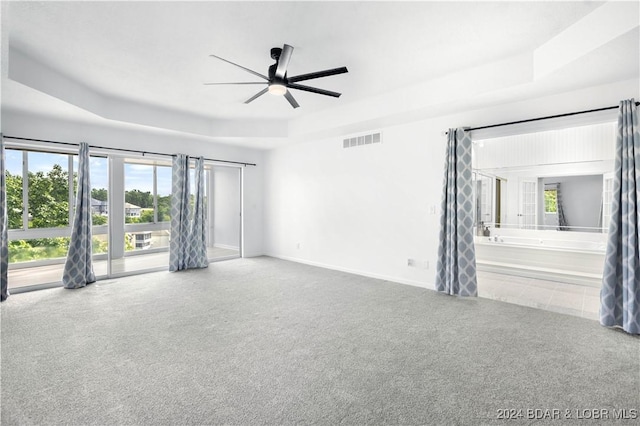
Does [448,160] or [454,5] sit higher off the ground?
[454,5]

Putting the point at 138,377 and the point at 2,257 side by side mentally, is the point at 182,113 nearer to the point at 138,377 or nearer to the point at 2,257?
the point at 2,257

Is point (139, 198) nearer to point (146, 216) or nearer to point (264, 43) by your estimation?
point (146, 216)

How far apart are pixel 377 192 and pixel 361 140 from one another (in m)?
0.95

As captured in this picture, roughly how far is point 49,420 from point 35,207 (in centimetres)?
535

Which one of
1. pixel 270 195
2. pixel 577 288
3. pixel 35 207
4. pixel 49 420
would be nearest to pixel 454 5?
pixel 49 420

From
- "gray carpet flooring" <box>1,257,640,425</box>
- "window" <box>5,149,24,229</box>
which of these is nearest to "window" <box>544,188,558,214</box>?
"gray carpet flooring" <box>1,257,640,425</box>

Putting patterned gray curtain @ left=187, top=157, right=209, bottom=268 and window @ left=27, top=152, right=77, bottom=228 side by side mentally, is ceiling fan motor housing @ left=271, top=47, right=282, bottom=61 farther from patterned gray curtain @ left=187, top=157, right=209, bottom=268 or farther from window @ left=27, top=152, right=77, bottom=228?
window @ left=27, top=152, right=77, bottom=228

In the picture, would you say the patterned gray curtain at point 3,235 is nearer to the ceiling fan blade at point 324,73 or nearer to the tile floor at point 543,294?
the ceiling fan blade at point 324,73

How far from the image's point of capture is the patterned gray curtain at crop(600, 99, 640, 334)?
2910mm

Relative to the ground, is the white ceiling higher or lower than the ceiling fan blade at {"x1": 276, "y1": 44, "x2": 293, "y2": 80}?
higher

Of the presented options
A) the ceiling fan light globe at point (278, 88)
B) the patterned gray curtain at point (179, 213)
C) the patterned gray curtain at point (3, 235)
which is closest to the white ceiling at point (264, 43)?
the ceiling fan light globe at point (278, 88)

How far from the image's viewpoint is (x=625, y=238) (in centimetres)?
299

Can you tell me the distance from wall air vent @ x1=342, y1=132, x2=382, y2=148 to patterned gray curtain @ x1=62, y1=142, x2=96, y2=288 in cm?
410

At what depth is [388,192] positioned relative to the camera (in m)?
4.95
